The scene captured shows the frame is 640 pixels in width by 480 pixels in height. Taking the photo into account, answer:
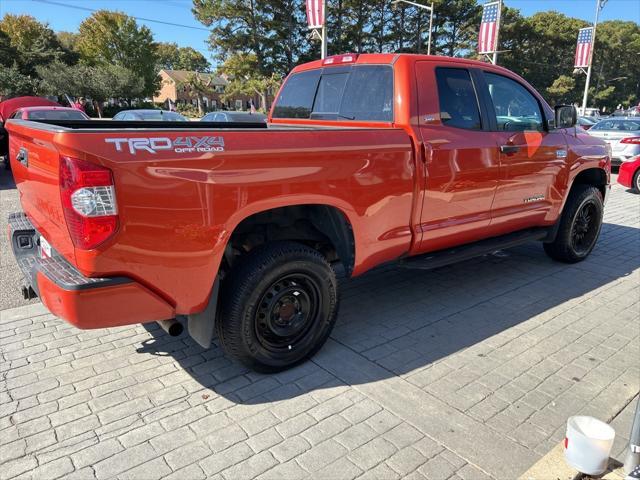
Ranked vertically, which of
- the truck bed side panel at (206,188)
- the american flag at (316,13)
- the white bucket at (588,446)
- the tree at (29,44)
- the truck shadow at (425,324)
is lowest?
the truck shadow at (425,324)

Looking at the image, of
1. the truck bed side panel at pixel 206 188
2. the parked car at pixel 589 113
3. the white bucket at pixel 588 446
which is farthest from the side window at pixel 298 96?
the parked car at pixel 589 113

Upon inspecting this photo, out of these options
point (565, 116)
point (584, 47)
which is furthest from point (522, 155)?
point (584, 47)

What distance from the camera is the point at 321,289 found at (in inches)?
130

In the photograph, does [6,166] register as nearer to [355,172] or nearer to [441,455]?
[355,172]

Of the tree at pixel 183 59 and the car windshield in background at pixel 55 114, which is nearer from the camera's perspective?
the car windshield in background at pixel 55 114

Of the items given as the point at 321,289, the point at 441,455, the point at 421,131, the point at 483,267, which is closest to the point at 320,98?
the point at 421,131

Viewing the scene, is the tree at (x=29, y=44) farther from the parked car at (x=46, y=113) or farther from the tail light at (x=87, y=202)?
the tail light at (x=87, y=202)

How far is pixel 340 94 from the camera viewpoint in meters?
4.21

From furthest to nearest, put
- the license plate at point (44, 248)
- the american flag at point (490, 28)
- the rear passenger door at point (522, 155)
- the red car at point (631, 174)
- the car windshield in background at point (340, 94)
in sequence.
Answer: the american flag at point (490, 28), the red car at point (631, 174), the rear passenger door at point (522, 155), the car windshield in background at point (340, 94), the license plate at point (44, 248)

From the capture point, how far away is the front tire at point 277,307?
9.59 ft

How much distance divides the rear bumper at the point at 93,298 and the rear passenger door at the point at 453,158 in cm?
218

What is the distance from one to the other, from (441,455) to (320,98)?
318 cm

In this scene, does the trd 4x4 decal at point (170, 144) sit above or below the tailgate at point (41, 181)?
above

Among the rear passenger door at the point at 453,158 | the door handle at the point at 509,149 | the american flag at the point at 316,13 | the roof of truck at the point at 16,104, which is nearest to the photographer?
the rear passenger door at the point at 453,158
